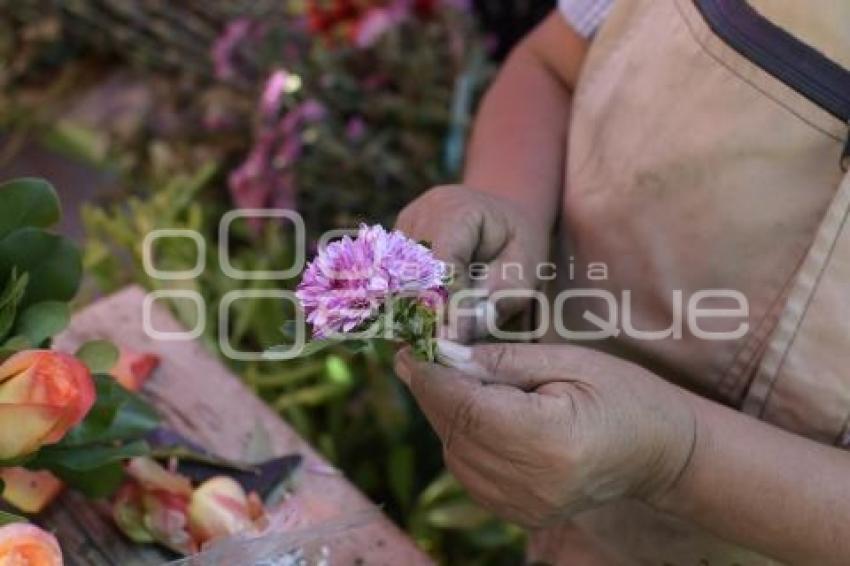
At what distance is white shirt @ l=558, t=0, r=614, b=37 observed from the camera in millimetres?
1084

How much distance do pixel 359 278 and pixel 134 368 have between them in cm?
44

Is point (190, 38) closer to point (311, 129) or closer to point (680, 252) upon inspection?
point (311, 129)

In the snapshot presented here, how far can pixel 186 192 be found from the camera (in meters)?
1.92

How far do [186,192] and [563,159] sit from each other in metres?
0.98

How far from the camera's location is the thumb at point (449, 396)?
0.77 meters

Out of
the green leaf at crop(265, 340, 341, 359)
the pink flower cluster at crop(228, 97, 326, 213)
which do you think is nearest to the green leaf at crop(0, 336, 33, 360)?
the green leaf at crop(265, 340, 341, 359)

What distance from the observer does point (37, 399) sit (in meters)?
0.74

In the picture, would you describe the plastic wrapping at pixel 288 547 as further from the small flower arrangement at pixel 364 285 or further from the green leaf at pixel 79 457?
the small flower arrangement at pixel 364 285

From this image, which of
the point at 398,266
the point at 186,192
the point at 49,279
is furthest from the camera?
the point at 186,192

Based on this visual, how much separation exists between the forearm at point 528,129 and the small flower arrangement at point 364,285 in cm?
38

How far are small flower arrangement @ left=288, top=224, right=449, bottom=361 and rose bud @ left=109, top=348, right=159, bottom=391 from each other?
0.38 meters

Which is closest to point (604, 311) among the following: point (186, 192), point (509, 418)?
point (509, 418)

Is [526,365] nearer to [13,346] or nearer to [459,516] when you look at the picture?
[13,346]

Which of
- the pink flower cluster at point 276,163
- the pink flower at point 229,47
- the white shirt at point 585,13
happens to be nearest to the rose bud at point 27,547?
the white shirt at point 585,13
